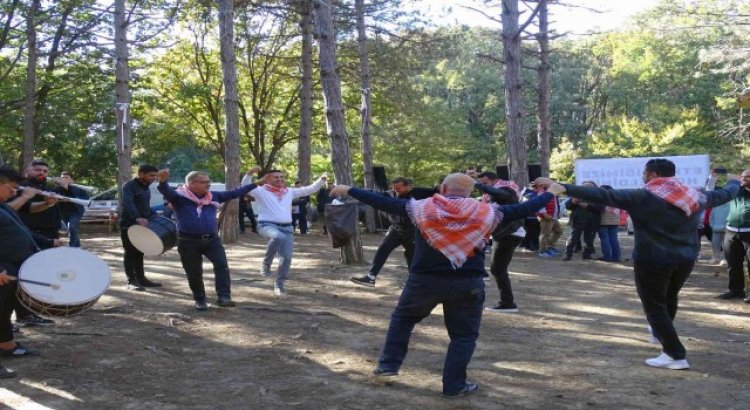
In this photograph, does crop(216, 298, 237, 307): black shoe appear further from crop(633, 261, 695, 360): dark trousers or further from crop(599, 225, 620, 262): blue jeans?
crop(599, 225, 620, 262): blue jeans

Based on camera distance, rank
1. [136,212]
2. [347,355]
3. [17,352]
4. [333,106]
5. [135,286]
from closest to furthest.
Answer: [17,352] < [347,355] < [136,212] < [135,286] < [333,106]

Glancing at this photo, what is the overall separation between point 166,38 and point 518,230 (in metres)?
20.6

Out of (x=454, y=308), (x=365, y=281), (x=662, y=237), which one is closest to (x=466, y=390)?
(x=454, y=308)

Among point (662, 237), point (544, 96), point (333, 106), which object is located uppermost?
point (544, 96)

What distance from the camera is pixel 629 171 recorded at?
19594 millimetres

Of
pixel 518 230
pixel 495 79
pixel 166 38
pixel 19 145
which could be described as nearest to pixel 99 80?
pixel 166 38

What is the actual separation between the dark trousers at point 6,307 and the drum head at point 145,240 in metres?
2.55

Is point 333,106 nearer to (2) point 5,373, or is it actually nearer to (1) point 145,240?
(1) point 145,240

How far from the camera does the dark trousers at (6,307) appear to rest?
18.6 feet

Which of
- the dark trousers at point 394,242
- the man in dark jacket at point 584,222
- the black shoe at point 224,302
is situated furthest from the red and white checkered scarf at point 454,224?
the man in dark jacket at point 584,222

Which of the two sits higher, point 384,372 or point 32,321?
point 32,321

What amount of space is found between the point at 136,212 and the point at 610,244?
9.37 metres

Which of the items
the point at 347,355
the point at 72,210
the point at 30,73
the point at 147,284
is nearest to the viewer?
the point at 347,355

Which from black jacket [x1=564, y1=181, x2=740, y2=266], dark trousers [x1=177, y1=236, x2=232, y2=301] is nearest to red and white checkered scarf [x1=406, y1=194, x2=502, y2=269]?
black jacket [x1=564, y1=181, x2=740, y2=266]
